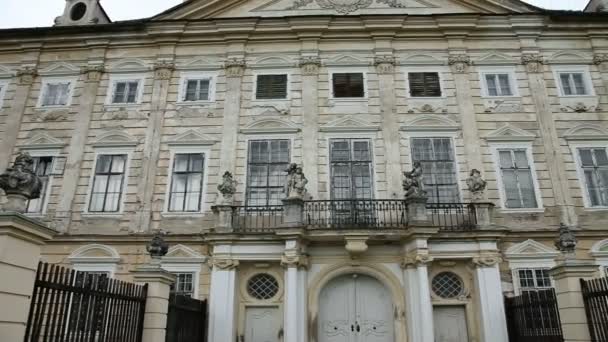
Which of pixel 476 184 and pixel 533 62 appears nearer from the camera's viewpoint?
pixel 476 184

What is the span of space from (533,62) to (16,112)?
17915 mm

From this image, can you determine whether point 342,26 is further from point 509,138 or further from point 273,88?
point 509,138

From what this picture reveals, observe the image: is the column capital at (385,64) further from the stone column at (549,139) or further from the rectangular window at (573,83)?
the rectangular window at (573,83)

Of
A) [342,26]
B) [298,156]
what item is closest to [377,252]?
[298,156]

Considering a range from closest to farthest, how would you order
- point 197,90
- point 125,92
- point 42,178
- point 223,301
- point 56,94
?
point 223,301 → point 42,178 → point 197,90 → point 125,92 → point 56,94

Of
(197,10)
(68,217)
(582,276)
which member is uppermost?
(197,10)

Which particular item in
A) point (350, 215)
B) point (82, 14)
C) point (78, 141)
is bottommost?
point (350, 215)

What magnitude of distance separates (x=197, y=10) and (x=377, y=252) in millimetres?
10998

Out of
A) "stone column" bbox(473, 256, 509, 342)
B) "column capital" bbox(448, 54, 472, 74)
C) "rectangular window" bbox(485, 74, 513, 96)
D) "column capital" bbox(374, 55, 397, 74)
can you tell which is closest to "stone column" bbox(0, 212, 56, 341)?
"stone column" bbox(473, 256, 509, 342)

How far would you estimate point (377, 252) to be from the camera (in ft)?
40.1

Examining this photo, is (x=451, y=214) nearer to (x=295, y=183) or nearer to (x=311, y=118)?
(x=295, y=183)

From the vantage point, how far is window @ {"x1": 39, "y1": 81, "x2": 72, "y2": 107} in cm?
1549

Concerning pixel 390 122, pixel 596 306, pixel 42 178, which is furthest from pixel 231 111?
pixel 596 306

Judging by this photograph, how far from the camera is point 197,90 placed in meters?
15.3
